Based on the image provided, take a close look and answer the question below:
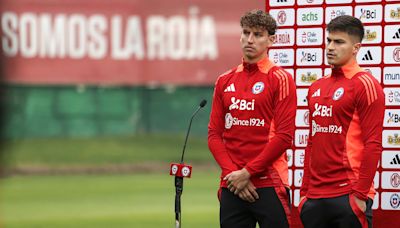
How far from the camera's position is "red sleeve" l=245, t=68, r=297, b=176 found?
17.6 feet

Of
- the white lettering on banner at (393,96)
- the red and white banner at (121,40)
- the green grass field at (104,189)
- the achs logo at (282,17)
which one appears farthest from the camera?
the red and white banner at (121,40)

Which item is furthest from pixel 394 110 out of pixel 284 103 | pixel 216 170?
pixel 216 170

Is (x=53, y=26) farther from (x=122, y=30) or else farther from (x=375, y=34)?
(x=375, y=34)

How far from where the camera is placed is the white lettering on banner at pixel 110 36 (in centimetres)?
2000

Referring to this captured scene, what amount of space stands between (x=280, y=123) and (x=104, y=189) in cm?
1303

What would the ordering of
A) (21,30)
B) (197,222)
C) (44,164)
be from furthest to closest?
(44,164)
(21,30)
(197,222)

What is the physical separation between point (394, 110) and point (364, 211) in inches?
38.6

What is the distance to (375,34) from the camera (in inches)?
239

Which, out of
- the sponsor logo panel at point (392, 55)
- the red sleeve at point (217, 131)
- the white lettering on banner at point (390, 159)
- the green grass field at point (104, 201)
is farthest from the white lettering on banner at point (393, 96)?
the green grass field at point (104, 201)

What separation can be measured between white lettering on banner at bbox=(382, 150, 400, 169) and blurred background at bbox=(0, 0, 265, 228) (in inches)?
508

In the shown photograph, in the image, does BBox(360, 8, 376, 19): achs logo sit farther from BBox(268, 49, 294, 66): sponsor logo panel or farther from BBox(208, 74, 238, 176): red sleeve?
BBox(208, 74, 238, 176): red sleeve

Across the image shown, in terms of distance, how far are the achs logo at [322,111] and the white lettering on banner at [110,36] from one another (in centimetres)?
1490

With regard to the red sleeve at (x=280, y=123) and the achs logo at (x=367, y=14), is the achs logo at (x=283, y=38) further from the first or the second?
the red sleeve at (x=280, y=123)

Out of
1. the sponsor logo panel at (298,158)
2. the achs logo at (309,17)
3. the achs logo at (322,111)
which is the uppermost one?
the achs logo at (309,17)
